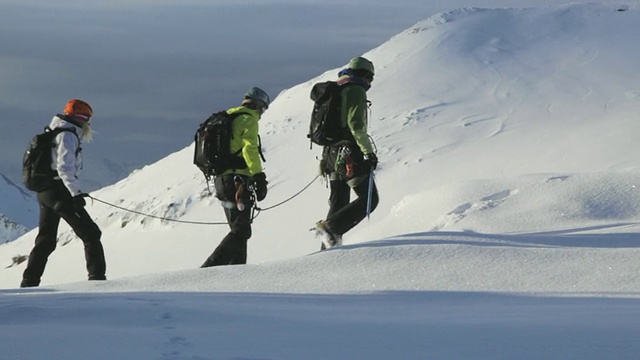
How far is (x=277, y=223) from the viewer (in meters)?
18.0

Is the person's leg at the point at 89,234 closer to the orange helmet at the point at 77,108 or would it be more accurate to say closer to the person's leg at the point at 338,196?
the orange helmet at the point at 77,108

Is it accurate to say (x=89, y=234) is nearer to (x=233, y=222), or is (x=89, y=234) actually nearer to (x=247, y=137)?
(x=233, y=222)

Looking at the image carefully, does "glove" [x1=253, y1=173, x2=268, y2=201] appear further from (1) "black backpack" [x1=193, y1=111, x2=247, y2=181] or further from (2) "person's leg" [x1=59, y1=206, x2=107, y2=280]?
(2) "person's leg" [x1=59, y1=206, x2=107, y2=280]

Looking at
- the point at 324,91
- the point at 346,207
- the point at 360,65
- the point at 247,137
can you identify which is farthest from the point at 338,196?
the point at 360,65

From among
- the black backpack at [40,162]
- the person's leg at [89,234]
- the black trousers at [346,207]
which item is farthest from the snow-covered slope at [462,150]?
the black backpack at [40,162]

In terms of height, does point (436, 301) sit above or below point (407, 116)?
below

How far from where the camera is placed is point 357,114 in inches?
380

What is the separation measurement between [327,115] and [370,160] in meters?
0.59

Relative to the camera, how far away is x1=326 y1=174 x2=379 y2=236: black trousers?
32.3ft

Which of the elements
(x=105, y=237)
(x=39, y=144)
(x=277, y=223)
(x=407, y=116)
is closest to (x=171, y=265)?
(x=277, y=223)

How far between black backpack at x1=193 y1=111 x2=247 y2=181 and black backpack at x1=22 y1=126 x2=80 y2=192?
1.19 meters

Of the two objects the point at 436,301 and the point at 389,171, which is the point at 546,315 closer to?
the point at 436,301

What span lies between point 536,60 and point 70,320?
20444 millimetres

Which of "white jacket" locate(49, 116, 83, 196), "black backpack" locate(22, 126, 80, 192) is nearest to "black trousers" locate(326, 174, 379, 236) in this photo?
"white jacket" locate(49, 116, 83, 196)
